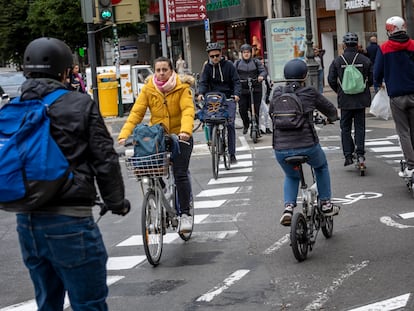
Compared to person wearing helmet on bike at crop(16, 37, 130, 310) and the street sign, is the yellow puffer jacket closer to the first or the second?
person wearing helmet on bike at crop(16, 37, 130, 310)

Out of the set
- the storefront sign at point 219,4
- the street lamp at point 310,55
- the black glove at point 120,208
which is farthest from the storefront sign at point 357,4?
the black glove at point 120,208

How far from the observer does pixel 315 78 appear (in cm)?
2544

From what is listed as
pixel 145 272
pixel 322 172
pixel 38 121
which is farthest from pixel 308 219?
pixel 38 121

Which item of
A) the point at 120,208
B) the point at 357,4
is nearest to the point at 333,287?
the point at 120,208

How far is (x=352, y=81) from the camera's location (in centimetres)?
1252

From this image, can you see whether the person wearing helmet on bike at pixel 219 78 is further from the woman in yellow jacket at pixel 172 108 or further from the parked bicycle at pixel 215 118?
the woman in yellow jacket at pixel 172 108

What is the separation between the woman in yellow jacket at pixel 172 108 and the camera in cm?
877

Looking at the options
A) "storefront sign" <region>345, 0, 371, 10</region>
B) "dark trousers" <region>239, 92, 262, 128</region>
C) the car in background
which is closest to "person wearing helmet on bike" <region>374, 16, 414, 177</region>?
"dark trousers" <region>239, 92, 262, 128</region>

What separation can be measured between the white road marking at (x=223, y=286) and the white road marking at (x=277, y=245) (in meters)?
0.77

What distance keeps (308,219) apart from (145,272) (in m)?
1.44

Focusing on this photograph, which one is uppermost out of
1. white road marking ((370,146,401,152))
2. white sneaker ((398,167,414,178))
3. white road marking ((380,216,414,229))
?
white sneaker ((398,167,414,178))

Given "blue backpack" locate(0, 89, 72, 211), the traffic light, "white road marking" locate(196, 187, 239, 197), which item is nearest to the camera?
"blue backpack" locate(0, 89, 72, 211)

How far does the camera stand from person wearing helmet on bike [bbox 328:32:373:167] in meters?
12.6

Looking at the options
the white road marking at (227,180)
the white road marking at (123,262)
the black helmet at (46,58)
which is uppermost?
the black helmet at (46,58)
